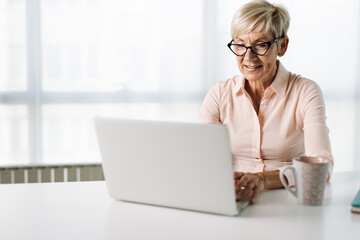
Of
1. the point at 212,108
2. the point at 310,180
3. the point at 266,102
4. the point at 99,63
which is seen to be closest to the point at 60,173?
the point at 99,63

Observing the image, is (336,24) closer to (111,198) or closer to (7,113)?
(7,113)

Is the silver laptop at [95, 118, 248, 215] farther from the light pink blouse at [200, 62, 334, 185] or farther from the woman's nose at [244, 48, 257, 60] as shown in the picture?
the woman's nose at [244, 48, 257, 60]

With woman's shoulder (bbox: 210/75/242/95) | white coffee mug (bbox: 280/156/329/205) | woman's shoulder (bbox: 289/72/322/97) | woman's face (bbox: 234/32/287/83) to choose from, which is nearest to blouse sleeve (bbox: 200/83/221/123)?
woman's shoulder (bbox: 210/75/242/95)

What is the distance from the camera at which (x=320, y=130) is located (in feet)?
5.13

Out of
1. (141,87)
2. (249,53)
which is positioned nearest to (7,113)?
(141,87)

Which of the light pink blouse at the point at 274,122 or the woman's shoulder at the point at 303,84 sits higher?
the woman's shoulder at the point at 303,84

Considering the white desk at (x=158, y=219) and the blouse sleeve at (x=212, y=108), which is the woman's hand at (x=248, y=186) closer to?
the white desk at (x=158, y=219)

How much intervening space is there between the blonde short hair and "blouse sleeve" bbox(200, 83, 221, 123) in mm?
231

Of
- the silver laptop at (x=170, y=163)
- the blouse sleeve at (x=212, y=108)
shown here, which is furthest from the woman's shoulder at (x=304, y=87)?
the silver laptop at (x=170, y=163)

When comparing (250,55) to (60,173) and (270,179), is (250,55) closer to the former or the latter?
(270,179)

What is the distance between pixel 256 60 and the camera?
1733mm

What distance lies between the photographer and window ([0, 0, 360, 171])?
280cm

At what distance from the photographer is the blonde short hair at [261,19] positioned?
171 cm

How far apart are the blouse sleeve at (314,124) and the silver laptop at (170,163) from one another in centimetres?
44
